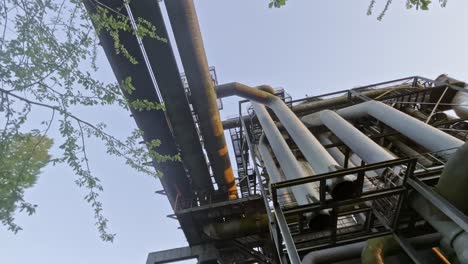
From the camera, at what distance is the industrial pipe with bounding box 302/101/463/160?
22.7 ft

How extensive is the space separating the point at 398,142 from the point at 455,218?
7.33 meters

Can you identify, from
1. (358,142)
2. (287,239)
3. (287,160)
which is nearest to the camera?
(287,239)

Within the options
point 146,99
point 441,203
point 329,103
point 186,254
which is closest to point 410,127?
point 441,203

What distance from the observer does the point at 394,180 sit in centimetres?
608

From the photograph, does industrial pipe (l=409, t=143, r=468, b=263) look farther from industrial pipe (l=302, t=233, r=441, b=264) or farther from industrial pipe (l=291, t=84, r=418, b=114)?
industrial pipe (l=291, t=84, r=418, b=114)

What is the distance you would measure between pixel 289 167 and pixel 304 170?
2691mm

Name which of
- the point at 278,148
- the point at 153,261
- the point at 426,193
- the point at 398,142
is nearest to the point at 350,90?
the point at 398,142

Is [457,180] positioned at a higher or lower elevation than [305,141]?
higher

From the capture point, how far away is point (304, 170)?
1028cm

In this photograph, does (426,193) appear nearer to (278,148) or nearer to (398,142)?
(278,148)

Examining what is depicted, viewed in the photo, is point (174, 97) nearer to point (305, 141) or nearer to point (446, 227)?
point (305, 141)

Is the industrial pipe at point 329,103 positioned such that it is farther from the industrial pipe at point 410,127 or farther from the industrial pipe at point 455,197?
the industrial pipe at point 455,197

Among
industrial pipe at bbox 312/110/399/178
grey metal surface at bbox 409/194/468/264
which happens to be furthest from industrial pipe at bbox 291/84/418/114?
grey metal surface at bbox 409/194/468/264

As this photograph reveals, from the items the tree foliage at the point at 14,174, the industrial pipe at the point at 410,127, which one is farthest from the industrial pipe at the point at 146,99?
the industrial pipe at the point at 410,127
